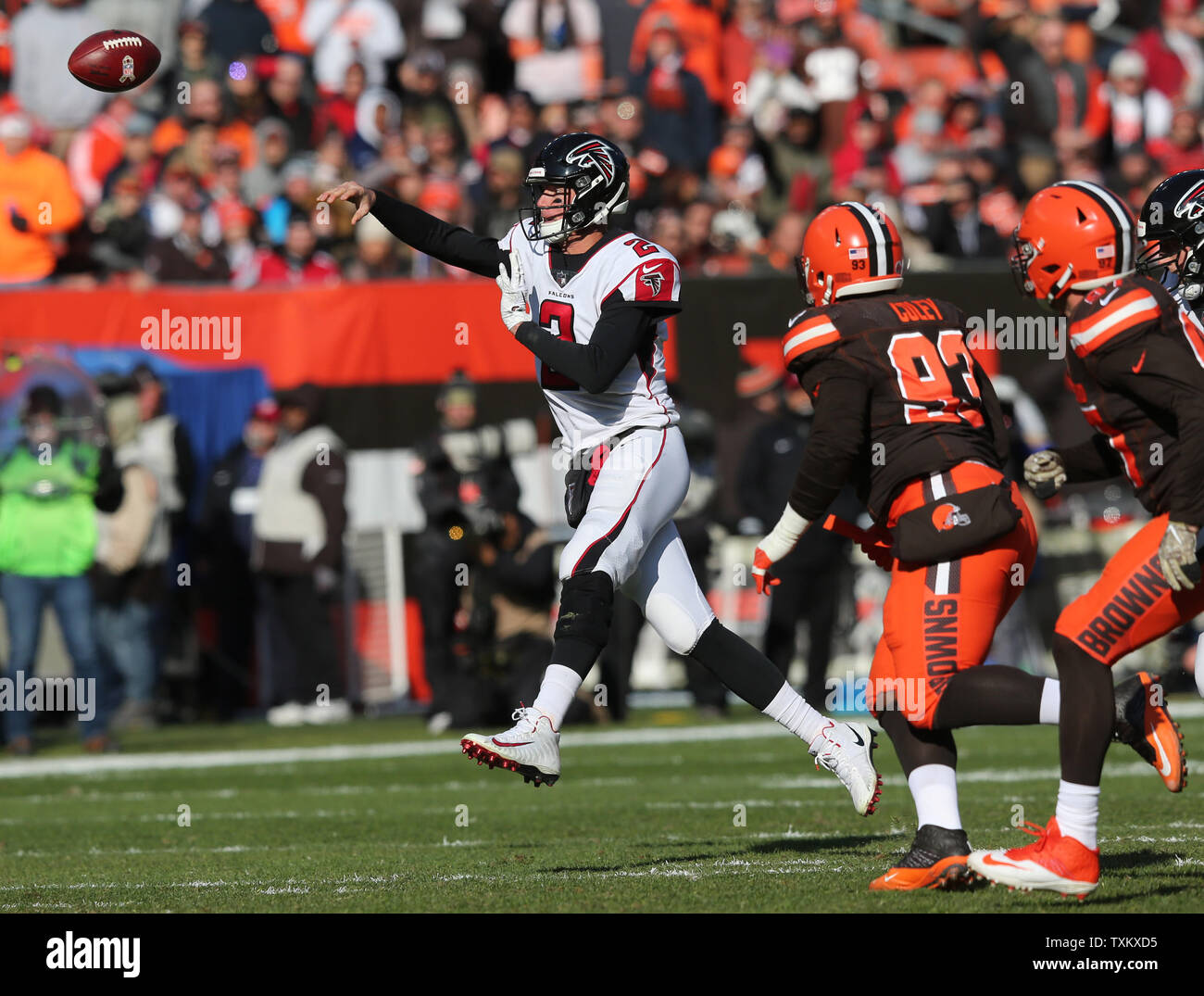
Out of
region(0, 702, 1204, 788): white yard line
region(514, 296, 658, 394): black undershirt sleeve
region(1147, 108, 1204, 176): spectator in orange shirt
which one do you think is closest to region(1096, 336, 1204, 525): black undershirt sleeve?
region(514, 296, 658, 394): black undershirt sleeve

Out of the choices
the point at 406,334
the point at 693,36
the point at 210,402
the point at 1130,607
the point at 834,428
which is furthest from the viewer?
the point at 693,36

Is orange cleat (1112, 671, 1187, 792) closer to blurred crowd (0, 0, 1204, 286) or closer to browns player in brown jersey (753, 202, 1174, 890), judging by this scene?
browns player in brown jersey (753, 202, 1174, 890)

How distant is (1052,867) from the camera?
5.14m

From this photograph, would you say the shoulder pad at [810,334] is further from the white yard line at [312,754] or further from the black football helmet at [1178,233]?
the white yard line at [312,754]

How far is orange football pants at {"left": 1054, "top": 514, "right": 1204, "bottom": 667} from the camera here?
16.8ft

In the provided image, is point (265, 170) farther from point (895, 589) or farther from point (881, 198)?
point (895, 589)

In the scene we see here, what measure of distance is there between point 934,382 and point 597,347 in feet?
3.64

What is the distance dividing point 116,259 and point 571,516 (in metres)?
7.94

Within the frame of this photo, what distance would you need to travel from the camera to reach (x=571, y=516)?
21.4 feet

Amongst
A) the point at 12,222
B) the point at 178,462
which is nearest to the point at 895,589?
the point at 178,462
